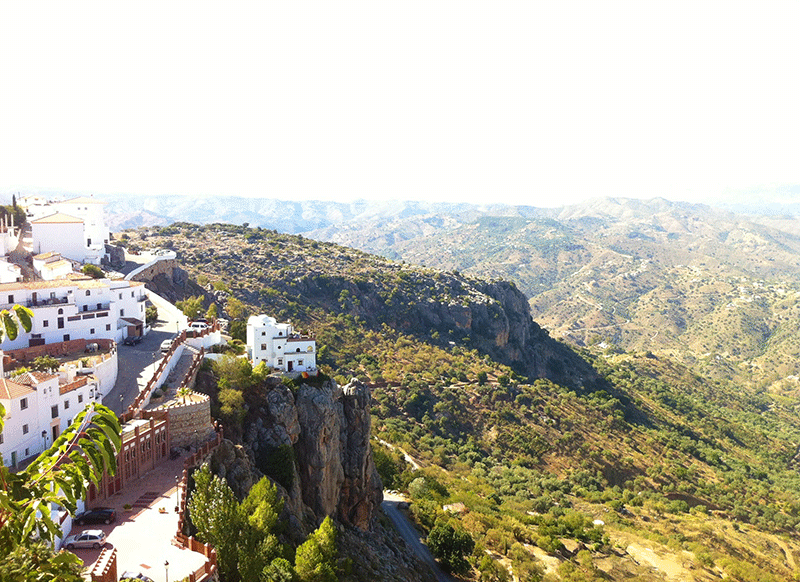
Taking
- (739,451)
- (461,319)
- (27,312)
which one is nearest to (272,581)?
(27,312)

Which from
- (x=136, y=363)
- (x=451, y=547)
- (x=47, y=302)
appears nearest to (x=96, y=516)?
(x=136, y=363)

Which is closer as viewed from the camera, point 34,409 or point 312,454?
point 34,409

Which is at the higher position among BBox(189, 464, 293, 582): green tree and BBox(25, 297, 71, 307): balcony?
BBox(25, 297, 71, 307): balcony

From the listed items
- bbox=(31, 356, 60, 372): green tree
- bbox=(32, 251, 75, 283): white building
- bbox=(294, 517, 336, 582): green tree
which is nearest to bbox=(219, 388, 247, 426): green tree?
bbox=(31, 356, 60, 372): green tree

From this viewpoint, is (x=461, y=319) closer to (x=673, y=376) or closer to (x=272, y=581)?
(x=673, y=376)

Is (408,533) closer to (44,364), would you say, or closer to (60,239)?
(44,364)

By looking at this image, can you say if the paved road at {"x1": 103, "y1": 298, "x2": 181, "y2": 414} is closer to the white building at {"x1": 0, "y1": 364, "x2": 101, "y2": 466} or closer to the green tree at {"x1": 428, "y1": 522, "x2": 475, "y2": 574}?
the white building at {"x1": 0, "y1": 364, "x2": 101, "y2": 466}
